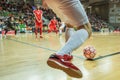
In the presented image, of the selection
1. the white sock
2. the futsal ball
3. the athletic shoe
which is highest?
the white sock

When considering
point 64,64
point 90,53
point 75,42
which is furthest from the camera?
point 90,53

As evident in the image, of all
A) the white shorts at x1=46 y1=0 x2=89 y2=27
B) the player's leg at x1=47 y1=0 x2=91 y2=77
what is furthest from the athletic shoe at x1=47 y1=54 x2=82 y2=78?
the white shorts at x1=46 y1=0 x2=89 y2=27

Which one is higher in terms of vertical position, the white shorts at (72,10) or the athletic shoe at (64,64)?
the white shorts at (72,10)

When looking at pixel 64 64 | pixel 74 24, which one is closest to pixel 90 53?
pixel 74 24

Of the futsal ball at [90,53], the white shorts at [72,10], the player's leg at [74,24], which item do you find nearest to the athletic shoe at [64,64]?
the player's leg at [74,24]

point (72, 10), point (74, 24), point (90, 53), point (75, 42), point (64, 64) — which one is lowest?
point (90, 53)

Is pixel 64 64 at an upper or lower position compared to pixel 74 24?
lower

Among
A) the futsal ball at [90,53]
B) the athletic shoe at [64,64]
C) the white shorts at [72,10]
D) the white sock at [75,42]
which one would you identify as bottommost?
the futsal ball at [90,53]

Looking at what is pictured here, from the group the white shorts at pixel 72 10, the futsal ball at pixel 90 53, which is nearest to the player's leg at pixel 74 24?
the white shorts at pixel 72 10

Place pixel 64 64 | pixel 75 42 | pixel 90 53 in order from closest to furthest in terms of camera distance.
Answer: pixel 64 64, pixel 75 42, pixel 90 53

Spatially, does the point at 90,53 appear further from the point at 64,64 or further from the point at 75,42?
the point at 64,64

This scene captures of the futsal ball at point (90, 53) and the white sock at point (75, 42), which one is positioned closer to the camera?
the white sock at point (75, 42)

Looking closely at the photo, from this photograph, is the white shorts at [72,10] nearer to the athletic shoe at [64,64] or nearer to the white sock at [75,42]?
the white sock at [75,42]

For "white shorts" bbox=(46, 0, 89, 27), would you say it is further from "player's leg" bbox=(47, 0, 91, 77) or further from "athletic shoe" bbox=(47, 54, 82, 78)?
"athletic shoe" bbox=(47, 54, 82, 78)
